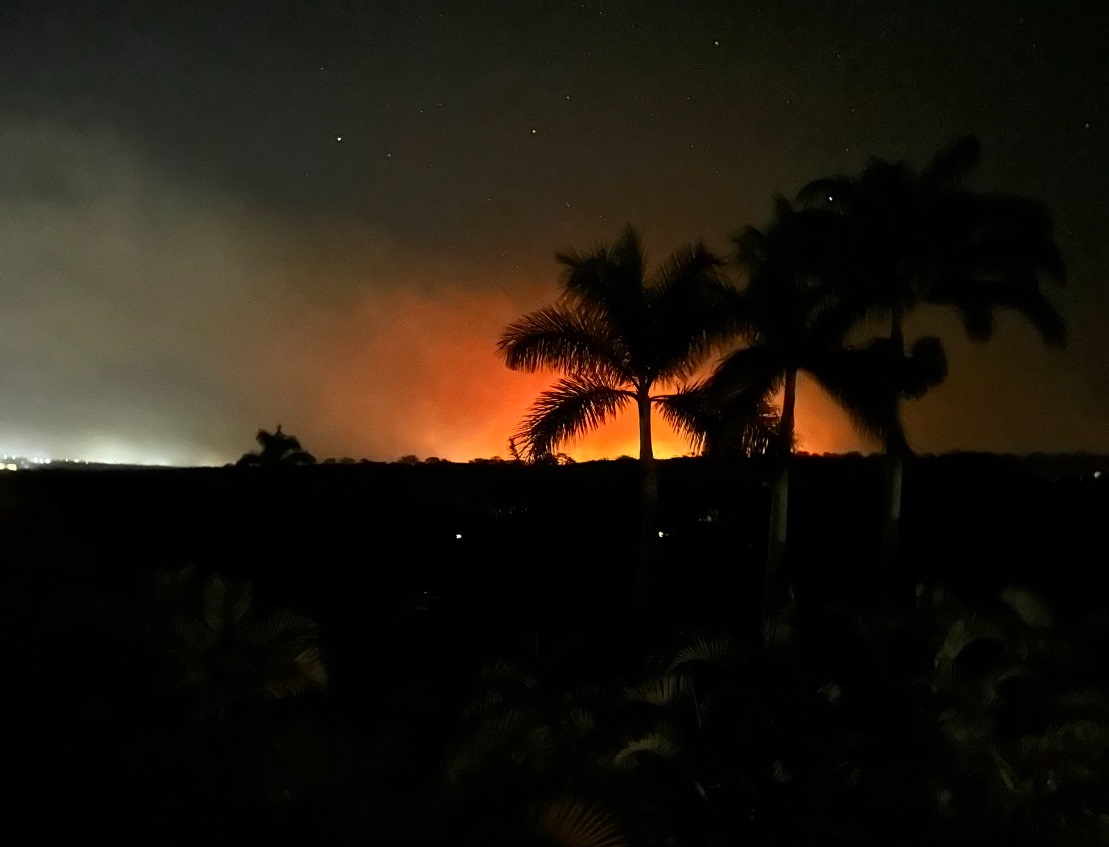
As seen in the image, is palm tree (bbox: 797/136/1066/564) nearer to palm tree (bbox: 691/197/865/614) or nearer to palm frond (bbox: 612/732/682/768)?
palm tree (bbox: 691/197/865/614)

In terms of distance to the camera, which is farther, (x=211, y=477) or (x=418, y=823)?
(x=211, y=477)

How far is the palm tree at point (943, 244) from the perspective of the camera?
22.0 metres

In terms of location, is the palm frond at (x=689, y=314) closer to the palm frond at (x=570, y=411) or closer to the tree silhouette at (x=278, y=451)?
the palm frond at (x=570, y=411)

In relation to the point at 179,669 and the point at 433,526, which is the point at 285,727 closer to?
the point at 179,669

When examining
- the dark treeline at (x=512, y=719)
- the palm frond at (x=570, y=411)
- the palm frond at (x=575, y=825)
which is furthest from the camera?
the palm frond at (x=570, y=411)

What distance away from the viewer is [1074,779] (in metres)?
8.94

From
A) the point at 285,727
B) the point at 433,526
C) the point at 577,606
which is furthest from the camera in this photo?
the point at 433,526

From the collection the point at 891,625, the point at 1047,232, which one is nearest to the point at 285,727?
the point at 891,625

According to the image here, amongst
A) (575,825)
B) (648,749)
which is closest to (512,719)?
(648,749)

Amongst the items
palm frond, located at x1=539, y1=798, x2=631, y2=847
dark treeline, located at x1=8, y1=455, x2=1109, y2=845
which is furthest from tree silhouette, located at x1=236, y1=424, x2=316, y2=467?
palm frond, located at x1=539, y1=798, x2=631, y2=847

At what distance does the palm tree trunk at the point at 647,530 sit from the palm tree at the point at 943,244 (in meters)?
5.01

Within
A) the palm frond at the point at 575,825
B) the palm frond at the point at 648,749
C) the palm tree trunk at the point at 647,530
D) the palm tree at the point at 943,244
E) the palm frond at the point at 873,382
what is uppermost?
the palm tree at the point at 943,244

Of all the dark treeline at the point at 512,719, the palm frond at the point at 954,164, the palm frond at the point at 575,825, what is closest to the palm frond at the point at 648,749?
the dark treeline at the point at 512,719

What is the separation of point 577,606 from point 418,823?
755 inches
